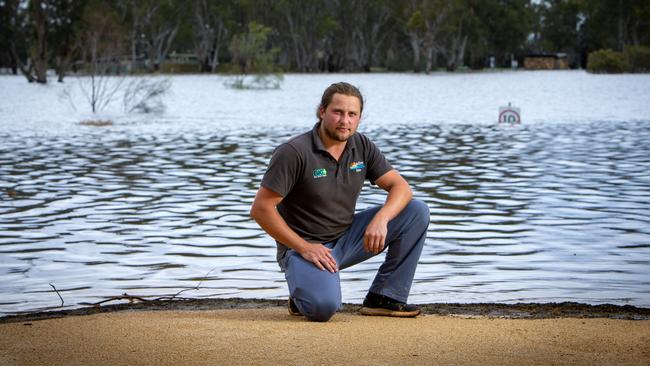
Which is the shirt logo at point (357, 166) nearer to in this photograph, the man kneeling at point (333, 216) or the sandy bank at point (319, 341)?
the man kneeling at point (333, 216)

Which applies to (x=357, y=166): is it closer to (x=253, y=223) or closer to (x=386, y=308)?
(x=386, y=308)

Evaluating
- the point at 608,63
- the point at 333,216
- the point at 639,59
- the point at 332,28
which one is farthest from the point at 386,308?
the point at 332,28

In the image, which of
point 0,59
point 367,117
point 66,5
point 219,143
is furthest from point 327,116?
point 0,59

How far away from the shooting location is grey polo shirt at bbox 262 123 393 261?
20.4 ft

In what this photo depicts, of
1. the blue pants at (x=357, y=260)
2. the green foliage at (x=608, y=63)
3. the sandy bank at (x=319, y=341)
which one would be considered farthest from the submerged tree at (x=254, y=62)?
the sandy bank at (x=319, y=341)

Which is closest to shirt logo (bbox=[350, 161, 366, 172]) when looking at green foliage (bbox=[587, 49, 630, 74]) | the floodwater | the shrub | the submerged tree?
the floodwater

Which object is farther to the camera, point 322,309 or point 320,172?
point 320,172

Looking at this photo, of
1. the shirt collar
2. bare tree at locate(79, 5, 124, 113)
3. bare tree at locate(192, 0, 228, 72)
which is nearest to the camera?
the shirt collar

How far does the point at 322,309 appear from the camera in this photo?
6.20m

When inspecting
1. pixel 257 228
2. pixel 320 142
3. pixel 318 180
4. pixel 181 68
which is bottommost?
pixel 181 68

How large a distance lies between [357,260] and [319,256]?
497 mm

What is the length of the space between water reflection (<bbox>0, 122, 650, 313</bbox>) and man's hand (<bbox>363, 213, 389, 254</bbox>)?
135 centimetres

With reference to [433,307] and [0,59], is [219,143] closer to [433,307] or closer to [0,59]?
[433,307]

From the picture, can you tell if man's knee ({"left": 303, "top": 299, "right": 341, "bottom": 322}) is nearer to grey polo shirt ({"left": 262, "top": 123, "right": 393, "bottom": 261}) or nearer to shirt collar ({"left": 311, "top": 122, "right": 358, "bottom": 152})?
grey polo shirt ({"left": 262, "top": 123, "right": 393, "bottom": 261})
